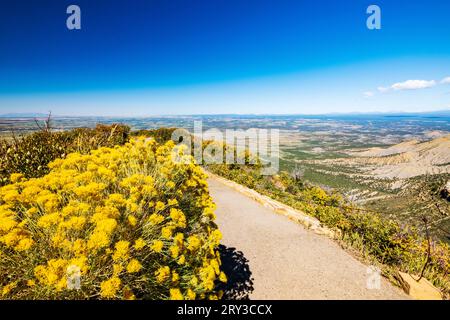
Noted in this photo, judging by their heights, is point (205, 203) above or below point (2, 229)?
below

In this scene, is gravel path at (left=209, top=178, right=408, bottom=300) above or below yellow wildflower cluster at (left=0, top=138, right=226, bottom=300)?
below

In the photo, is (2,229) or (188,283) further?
(188,283)

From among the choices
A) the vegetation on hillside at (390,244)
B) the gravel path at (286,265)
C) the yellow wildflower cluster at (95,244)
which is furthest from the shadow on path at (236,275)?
the vegetation on hillside at (390,244)

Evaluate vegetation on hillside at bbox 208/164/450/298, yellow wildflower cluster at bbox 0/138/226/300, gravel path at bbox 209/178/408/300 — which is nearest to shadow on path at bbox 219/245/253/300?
gravel path at bbox 209/178/408/300

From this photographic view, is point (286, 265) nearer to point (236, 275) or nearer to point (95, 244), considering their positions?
point (236, 275)

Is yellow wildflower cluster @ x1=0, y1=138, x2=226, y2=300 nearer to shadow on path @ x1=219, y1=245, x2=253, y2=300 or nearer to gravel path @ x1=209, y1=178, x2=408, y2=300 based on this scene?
shadow on path @ x1=219, y1=245, x2=253, y2=300

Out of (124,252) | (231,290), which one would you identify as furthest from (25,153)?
(231,290)

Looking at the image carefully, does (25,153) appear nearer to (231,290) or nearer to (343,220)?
(231,290)

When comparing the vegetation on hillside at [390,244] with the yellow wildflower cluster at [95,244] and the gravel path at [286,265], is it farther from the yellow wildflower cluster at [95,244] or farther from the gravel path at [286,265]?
the yellow wildflower cluster at [95,244]
